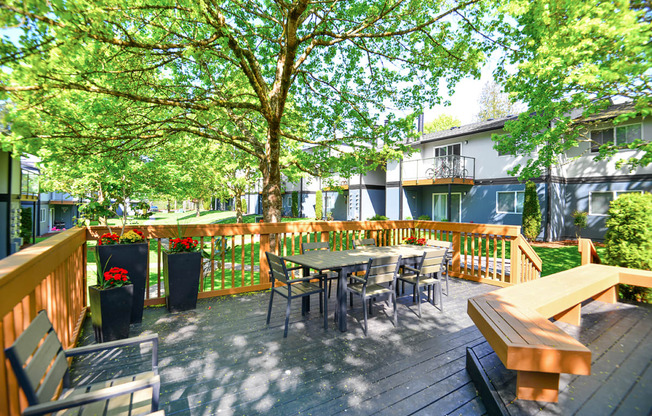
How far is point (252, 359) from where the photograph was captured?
10.00 ft

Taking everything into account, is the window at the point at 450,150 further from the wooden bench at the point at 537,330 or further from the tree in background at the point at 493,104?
the tree in background at the point at 493,104

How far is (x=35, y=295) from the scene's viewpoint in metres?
2.14

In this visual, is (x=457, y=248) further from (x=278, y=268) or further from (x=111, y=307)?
(x=111, y=307)

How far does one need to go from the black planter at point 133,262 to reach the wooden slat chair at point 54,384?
2.14 meters

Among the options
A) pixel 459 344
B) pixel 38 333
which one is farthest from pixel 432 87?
pixel 38 333

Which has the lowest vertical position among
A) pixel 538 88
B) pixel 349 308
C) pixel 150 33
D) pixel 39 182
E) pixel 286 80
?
pixel 349 308

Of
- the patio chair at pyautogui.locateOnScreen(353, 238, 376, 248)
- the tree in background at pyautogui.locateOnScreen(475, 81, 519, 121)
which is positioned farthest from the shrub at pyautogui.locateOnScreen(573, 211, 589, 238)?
the tree in background at pyautogui.locateOnScreen(475, 81, 519, 121)

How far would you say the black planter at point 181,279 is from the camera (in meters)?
4.30

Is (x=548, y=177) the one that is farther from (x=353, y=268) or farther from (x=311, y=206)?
(x=311, y=206)

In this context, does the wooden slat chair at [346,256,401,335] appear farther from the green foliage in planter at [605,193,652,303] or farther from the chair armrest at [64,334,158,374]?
the green foliage in planter at [605,193,652,303]

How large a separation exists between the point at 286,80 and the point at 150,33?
11.0 feet

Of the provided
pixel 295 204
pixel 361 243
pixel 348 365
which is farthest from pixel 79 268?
pixel 295 204

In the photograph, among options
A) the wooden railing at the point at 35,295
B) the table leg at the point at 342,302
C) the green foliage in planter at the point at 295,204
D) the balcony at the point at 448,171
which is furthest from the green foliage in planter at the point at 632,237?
the green foliage in planter at the point at 295,204

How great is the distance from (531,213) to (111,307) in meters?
14.8
